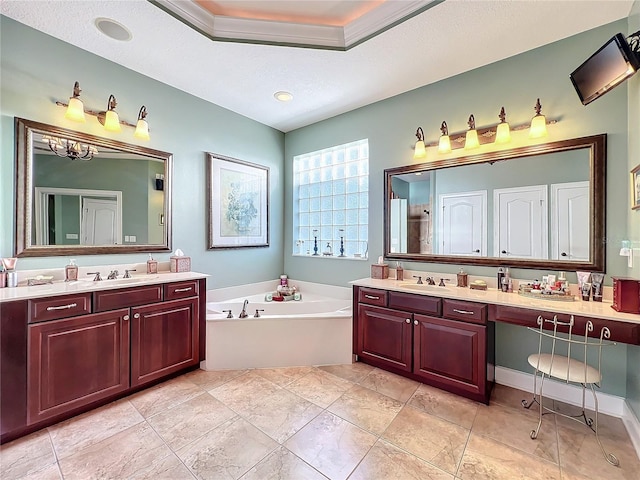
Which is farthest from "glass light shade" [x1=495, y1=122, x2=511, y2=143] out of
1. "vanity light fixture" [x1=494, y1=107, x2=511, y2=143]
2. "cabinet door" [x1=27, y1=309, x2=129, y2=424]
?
"cabinet door" [x1=27, y1=309, x2=129, y2=424]

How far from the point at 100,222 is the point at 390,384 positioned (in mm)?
2947

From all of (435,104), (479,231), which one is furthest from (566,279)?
(435,104)

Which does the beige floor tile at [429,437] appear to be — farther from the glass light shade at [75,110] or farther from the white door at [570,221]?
the glass light shade at [75,110]

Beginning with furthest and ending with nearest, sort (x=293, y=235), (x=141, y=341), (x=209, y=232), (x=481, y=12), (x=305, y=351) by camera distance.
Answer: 1. (x=293, y=235)
2. (x=209, y=232)
3. (x=305, y=351)
4. (x=141, y=341)
5. (x=481, y=12)

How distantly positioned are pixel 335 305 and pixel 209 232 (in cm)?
175

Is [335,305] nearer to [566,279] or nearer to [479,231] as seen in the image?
[479,231]

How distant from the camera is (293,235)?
417 cm

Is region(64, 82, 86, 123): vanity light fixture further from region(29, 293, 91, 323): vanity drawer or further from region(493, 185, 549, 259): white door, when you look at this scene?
region(493, 185, 549, 259): white door

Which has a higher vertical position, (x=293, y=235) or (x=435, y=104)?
(x=435, y=104)

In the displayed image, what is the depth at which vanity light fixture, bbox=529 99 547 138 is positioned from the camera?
2262mm

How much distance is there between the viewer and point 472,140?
2578mm

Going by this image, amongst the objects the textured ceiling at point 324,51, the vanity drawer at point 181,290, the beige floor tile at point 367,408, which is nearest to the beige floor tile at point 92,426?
the vanity drawer at point 181,290

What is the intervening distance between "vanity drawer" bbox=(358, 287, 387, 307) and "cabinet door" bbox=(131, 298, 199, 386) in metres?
1.60

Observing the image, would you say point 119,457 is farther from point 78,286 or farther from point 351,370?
point 351,370
